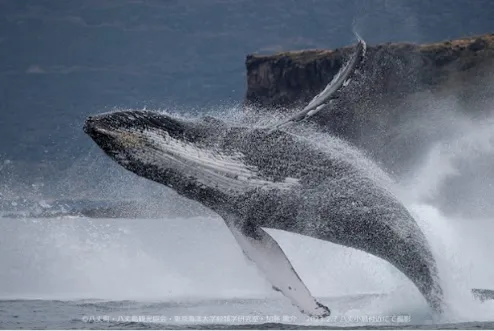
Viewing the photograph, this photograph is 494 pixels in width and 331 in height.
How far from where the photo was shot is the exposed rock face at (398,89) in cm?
3984

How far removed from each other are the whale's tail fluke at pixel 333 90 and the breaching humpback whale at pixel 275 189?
50mm

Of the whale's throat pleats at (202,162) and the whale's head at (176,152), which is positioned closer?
the whale's head at (176,152)

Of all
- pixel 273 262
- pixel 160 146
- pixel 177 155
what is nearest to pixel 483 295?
pixel 273 262

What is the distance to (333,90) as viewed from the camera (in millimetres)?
9172

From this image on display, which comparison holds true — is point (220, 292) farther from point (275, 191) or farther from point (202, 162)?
point (202, 162)

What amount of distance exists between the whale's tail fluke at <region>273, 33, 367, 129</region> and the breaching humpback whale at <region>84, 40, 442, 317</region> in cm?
5

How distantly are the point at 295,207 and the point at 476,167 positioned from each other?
28.4 meters

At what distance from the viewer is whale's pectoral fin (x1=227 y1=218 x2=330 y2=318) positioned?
8.11 metres

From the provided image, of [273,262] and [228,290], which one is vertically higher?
[273,262]

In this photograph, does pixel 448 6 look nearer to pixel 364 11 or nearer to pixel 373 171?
pixel 364 11

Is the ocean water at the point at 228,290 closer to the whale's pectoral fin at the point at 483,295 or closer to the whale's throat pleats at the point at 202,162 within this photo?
the whale's pectoral fin at the point at 483,295

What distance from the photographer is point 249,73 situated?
153 ft

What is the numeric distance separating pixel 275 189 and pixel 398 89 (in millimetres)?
35373

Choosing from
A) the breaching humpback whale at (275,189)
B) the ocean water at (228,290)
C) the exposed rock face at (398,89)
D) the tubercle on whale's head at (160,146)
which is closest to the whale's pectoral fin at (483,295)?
the ocean water at (228,290)
